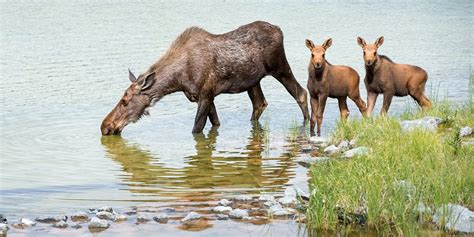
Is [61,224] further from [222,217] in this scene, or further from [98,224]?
[222,217]

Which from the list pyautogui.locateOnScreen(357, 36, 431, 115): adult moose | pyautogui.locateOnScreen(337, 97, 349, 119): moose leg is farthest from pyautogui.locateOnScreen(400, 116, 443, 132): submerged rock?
pyautogui.locateOnScreen(337, 97, 349, 119): moose leg

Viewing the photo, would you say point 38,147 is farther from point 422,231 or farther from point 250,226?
point 422,231

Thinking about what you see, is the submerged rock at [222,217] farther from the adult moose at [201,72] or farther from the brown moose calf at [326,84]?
the adult moose at [201,72]

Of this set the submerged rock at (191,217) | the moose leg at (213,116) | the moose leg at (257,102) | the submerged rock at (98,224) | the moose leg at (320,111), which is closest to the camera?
the submerged rock at (98,224)

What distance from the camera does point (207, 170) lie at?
45.3ft

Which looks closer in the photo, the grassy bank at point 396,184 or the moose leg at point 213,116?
the grassy bank at point 396,184

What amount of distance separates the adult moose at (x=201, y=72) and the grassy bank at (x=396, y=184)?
4.78 m

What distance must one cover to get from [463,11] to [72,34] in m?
16.0

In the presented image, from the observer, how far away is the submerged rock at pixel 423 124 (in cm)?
1387

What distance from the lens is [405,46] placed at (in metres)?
29.5

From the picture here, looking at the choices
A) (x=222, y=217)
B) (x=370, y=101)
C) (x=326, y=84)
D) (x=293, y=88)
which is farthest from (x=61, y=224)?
(x=293, y=88)

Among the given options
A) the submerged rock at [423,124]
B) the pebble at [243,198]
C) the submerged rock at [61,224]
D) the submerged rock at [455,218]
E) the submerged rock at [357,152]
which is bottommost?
the submerged rock at [61,224]

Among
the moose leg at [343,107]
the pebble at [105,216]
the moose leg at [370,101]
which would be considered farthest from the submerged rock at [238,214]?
the moose leg at [343,107]

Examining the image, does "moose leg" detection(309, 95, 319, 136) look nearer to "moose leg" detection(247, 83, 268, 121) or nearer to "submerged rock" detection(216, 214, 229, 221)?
"moose leg" detection(247, 83, 268, 121)
